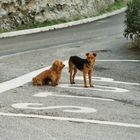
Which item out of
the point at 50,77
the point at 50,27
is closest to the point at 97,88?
the point at 50,77

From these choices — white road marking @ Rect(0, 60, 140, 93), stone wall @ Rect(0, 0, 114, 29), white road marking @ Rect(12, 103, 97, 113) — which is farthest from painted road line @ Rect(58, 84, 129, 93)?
stone wall @ Rect(0, 0, 114, 29)

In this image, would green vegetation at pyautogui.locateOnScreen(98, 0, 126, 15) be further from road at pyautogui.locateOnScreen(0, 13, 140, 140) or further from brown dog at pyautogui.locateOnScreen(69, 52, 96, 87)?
brown dog at pyautogui.locateOnScreen(69, 52, 96, 87)

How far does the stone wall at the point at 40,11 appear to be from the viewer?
32656 mm

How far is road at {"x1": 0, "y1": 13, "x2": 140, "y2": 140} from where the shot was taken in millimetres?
8969

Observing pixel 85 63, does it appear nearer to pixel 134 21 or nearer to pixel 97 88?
pixel 97 88

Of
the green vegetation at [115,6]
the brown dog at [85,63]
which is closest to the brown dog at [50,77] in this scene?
the brown dog at [85,63]

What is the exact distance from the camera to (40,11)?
35.3 metres

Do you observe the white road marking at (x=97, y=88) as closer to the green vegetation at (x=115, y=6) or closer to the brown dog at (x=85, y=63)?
the brown dog at (x=85, y=63)

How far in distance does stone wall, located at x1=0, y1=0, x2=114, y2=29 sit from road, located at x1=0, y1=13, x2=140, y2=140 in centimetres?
995

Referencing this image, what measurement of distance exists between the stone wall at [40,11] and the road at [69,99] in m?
9.95

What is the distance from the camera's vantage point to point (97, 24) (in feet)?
114

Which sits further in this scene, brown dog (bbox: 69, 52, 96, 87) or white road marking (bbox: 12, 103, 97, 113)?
brown dog (bbox: 69, 52, 96, 87)

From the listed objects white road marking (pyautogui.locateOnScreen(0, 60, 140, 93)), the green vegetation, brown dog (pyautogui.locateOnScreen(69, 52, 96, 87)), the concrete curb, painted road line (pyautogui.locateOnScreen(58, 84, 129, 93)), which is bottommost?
the concrete curb

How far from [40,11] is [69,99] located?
23.9 metres
